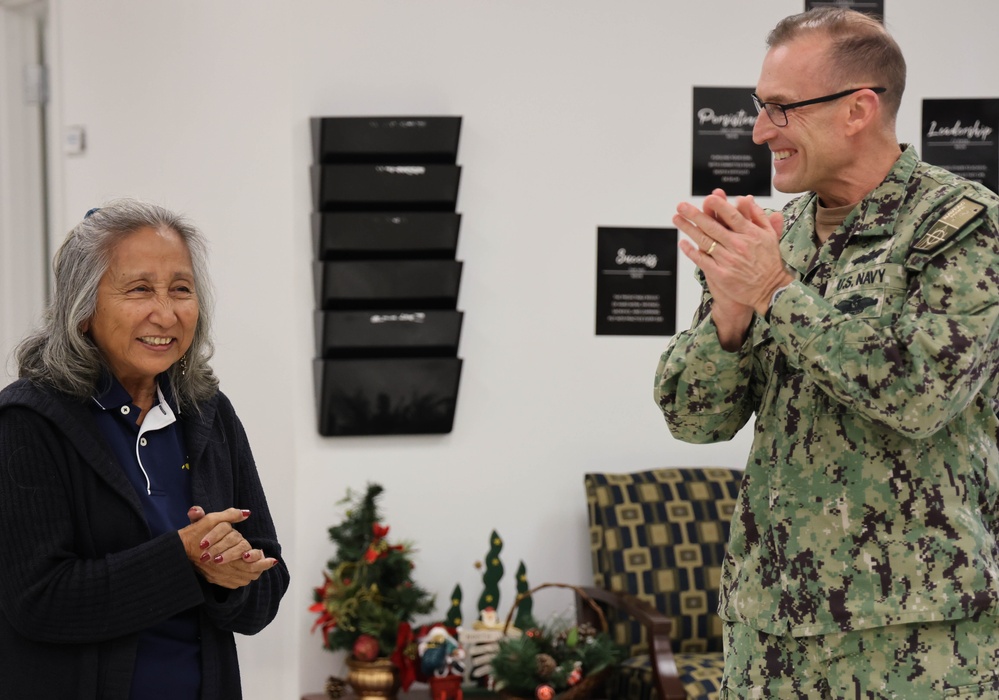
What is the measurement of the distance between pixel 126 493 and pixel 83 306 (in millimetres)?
307

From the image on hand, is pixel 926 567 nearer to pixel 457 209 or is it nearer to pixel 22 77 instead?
pixel 457 209

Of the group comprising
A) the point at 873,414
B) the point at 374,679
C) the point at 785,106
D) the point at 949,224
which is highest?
the point at 785,106

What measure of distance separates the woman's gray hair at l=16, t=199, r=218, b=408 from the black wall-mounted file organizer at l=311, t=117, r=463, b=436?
1521mm

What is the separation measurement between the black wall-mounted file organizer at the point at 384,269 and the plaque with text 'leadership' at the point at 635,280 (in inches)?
20.6

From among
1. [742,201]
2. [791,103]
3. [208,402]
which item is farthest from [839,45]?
[208,402]

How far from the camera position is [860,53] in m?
1.78

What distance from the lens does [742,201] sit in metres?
1.69

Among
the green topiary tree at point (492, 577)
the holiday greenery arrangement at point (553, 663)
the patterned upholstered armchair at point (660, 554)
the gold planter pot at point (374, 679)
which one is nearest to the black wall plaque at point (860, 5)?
the patterned upholstered armchair at point (660, 554)

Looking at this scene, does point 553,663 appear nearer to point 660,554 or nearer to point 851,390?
point 660,554

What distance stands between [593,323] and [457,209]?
58 cm

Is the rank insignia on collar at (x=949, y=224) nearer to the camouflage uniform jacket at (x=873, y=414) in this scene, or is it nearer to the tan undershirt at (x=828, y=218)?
the camouflage uniform jacket at (x=873, y=414)

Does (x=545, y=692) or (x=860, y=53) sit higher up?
(x=860, y=53)

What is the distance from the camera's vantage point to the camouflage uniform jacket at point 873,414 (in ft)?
5.13

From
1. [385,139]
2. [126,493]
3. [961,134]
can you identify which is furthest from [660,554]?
[126,493]
